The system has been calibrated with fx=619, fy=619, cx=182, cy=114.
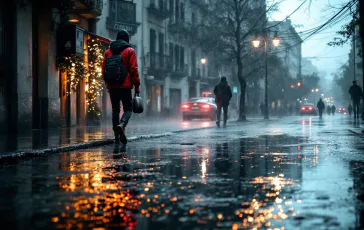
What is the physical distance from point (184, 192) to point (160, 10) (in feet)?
124

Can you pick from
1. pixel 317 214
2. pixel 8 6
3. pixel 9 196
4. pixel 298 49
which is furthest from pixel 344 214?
pixel 298 49

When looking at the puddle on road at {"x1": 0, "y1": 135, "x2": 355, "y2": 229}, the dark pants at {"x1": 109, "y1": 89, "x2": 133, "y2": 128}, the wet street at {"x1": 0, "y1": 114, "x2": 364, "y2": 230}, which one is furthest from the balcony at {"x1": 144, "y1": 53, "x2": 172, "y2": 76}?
the puddle on road at {"x1": 0, "y1": 135, "x2": 355, "y2": 229}

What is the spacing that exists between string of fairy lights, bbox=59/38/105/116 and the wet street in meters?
13.2

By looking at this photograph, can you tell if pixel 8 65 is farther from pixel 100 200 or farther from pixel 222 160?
pixel 100 200

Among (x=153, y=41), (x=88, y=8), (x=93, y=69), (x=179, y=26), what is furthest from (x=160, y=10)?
(x=88, y=8)

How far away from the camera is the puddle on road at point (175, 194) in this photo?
4.00 meters

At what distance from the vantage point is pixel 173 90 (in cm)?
4994

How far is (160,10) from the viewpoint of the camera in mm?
42312

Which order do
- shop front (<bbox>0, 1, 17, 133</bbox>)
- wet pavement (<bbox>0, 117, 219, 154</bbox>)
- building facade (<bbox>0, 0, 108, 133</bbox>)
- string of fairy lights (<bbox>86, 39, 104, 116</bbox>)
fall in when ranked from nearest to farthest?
wet pavement (<bbox>0, 117, 219, 154</bbox>) → shop front (<bbox>0, 1, 17, 133</bbox>) → building facade (<bbox>0, 0, 108, 133</bbox>) → string of fairy lights (<bbox>86, 39, 104, 116</bbox>)

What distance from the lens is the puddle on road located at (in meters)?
4.00

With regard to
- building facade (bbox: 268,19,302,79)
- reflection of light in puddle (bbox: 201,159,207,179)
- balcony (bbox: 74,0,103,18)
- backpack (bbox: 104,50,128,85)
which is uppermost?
building facade (bbox: 268,19,302,79)

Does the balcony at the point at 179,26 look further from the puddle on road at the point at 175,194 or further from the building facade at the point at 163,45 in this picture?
the puddle on road at the point at 175,194

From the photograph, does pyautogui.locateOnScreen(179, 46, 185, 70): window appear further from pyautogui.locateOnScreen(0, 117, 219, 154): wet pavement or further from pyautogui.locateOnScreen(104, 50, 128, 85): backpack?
pyautogui.locateOnScreen(104, 50, 128, 85): backpack

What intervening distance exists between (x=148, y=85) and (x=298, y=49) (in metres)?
109
